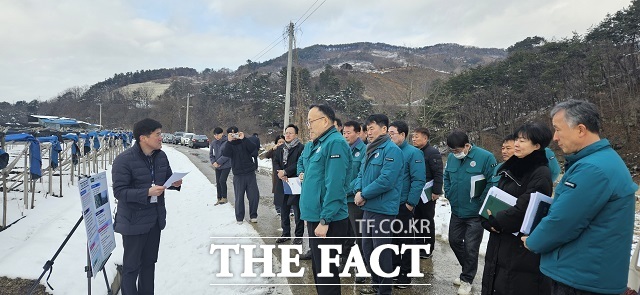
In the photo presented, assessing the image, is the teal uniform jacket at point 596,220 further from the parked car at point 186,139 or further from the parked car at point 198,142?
the parked car at point 186,139

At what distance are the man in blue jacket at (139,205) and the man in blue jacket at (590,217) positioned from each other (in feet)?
10.7

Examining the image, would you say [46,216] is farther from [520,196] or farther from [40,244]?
[520,196]

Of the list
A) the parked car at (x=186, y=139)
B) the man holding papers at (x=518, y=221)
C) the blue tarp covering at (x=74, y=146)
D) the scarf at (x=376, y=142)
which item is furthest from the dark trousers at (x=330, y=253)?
the parked car at (x=186, y=139)

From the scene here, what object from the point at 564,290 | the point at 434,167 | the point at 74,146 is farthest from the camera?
the point at 74,146

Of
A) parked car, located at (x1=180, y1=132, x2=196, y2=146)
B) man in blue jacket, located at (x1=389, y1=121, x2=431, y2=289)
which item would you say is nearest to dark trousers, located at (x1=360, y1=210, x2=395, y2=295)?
man in blue jacket, located at (x1=389, y1=121, x2=431, y2=289)

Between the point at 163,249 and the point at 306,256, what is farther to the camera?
the point at 163,249

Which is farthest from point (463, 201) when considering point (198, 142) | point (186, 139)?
point (186, 139)

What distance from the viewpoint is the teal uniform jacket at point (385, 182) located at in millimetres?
3521

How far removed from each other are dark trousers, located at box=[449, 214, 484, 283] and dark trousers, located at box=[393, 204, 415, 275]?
516mm

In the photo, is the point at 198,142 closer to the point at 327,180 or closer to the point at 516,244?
the point at 327,180

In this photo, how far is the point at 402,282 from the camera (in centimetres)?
410

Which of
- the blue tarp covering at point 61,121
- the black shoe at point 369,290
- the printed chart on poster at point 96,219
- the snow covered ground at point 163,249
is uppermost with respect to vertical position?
the blue tarp covering at point 61,121

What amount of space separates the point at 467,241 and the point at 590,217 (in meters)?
2.00

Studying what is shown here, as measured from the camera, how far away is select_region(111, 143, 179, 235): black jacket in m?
3.34
